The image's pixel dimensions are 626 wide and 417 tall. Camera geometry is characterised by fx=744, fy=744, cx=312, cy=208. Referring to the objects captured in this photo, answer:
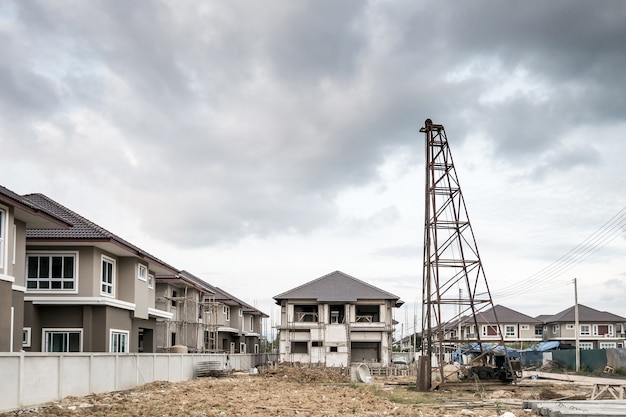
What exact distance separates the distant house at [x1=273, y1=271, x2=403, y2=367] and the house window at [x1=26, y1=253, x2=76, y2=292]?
3043cm

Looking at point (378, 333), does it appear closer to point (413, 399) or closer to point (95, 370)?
point (413, 399)

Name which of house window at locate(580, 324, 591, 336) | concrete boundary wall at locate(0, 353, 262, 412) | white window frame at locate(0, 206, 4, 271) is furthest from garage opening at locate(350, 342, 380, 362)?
white window frame at locate(0, 206, 4, 271)

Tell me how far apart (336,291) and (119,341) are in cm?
2988

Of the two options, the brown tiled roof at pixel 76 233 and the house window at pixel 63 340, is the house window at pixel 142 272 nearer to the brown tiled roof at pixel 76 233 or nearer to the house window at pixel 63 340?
the brown tiled roof at pixel 76 233

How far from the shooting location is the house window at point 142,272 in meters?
34.3

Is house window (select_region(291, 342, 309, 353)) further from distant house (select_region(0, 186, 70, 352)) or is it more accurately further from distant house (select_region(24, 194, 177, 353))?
distant house (select_region(0, 186, 70, 352))

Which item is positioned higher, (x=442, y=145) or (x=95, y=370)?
(x=442, y=145)

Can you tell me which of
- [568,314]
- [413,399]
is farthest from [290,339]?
[568,314]

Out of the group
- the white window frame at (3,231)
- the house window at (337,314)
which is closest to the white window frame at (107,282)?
the white window frame at (3,231)

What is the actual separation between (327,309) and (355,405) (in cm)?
3632

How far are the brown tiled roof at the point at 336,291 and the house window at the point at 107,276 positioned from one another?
2808 cm

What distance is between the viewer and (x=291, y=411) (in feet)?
69.2

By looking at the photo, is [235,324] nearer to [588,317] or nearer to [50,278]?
[50,278]

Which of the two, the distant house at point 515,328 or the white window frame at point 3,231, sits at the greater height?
the white window frame at point 3,231
